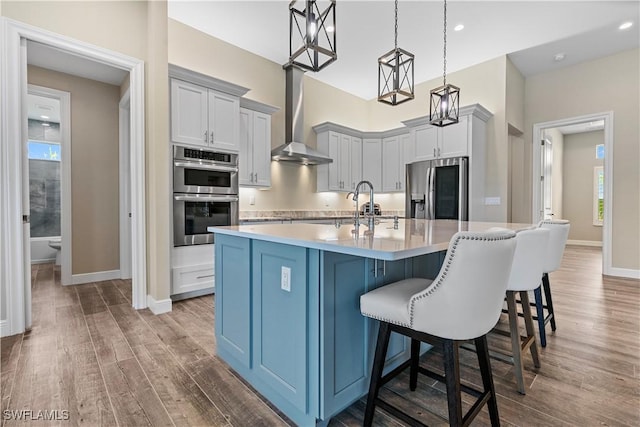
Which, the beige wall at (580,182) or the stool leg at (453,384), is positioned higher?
the beige wall at (580,182)

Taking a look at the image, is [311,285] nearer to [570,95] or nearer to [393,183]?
[393,183]

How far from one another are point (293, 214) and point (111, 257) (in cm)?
274

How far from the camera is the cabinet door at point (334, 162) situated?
5375mm

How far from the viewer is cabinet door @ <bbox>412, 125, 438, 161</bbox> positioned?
4727 mm

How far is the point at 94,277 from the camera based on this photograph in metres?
4.19

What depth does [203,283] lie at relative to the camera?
11.5ft

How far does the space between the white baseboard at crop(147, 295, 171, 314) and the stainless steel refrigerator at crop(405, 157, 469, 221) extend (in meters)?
3.73

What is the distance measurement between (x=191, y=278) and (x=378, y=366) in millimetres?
2673

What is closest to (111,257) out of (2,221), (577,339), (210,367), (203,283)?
(203,283)

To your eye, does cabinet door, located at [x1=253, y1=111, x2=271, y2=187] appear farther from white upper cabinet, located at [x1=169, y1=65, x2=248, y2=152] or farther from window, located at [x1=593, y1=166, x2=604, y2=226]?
window, located at [x1=593, y1=166, x2=604, y2=226]

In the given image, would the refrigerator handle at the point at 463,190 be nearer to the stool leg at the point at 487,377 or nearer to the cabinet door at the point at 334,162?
the cabinet door at the point at 334,162

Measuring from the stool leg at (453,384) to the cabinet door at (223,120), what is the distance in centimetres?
326

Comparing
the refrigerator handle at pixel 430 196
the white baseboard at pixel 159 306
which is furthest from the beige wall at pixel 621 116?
the white baseboard at pixel 159 306

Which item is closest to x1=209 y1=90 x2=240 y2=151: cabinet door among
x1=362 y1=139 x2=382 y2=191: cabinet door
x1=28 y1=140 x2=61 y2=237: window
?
x1=362 y1=139 x2=382 y2=191: cabinet door
